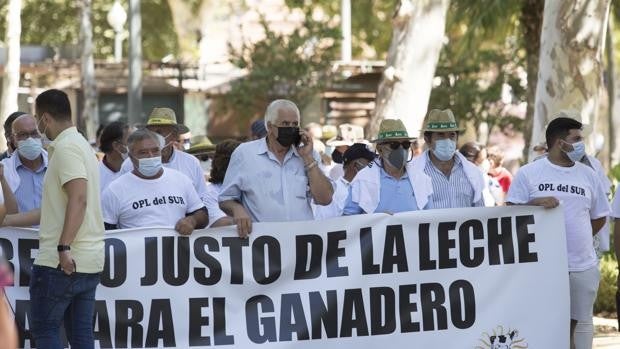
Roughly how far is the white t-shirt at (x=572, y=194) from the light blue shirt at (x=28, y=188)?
317 cm

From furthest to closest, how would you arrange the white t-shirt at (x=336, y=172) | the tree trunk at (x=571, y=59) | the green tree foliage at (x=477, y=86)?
the green tree foliage at (x=477, y=86) < the tree trunk at (x=571, y=59) < the white t-shirt at (x=336, y=172)

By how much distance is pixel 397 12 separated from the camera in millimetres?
19797

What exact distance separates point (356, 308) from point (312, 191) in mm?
847

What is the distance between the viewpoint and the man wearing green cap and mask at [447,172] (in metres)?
10.1

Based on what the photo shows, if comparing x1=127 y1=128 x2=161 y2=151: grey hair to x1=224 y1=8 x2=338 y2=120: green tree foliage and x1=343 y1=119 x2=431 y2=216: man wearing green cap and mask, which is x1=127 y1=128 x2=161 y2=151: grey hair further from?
x1=224 y1=8 x2=338 y2=120: green tree foliage

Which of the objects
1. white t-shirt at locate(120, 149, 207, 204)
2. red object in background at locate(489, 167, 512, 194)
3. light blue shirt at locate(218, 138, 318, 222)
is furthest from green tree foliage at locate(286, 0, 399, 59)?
light blue shirt at locate(218, 138, 318, 222)

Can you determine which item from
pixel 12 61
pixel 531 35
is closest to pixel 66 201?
pixel 12 61

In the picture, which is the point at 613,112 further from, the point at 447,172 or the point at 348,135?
the point at 447,172

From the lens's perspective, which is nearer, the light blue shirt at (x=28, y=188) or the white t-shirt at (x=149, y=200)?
the white t-shirt at (x=149, y=200)

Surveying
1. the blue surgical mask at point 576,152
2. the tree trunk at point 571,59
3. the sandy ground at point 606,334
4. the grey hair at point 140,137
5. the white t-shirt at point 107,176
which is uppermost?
the tree trunk at point 571,59

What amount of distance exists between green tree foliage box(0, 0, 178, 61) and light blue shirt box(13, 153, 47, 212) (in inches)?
1310

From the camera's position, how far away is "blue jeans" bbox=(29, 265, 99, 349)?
836 centimetres

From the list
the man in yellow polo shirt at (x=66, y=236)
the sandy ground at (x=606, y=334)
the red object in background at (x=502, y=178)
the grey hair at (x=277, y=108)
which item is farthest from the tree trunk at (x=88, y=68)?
the man in yellow polo shirt at (x=66, y=236)

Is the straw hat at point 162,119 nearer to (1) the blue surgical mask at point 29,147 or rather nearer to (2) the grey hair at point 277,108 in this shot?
(1) the blue surgical mask at point 29,147
